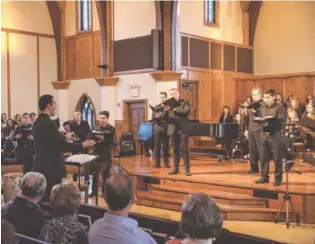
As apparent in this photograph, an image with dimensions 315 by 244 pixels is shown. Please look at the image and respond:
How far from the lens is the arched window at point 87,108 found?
47.8ft

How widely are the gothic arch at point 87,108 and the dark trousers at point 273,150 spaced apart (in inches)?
342

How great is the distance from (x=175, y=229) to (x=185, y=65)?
9.68 m

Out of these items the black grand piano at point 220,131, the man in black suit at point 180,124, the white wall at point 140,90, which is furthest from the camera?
the white wall at point 140,90

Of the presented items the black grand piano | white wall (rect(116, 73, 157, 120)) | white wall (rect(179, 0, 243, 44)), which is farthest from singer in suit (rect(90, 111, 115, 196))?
white wall (rect(179, 0, 243, 44))

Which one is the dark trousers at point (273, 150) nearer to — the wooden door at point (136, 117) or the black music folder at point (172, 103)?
the black music folder at point (172, 103)

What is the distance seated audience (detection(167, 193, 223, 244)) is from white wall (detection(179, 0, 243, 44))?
10.8 metres

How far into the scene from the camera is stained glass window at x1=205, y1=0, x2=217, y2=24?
13.4 meters

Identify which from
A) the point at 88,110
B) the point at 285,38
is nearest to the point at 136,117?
the point at 88,110

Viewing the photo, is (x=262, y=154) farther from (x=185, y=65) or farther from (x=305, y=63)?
(x=305, y=63)

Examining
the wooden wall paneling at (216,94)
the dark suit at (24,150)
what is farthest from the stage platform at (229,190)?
the wooden wall paneling at (216,94)

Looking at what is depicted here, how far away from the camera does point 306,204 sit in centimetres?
594

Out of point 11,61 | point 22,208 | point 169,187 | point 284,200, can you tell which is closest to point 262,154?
point 284,200

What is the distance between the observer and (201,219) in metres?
1.98

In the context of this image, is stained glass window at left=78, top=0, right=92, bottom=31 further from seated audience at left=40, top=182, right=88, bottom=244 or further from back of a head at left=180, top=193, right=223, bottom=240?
back of a head at left=180, top=193, right=223, bottom=240
